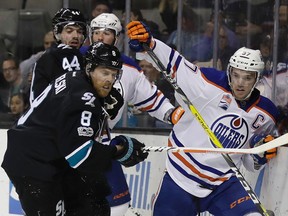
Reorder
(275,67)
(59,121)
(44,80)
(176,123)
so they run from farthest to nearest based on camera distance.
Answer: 1. (275,67)
2. (176,123)
3. (44,80)
4. (59,121)

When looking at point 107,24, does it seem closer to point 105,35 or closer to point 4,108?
point 105,35

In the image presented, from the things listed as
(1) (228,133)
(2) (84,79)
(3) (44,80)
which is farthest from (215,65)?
(2) (84,79)

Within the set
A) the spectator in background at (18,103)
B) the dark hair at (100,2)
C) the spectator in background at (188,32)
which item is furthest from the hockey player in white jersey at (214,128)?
the spectator in background at (18,103)

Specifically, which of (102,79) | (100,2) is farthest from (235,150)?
(100,2)

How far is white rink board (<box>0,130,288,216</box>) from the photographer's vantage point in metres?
5.05

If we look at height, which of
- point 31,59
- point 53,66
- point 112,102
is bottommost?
point 31,59

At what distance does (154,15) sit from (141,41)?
145 cm

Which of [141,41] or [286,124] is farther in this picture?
[286,124]

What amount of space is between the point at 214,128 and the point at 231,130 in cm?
8

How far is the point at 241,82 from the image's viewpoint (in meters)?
4.77

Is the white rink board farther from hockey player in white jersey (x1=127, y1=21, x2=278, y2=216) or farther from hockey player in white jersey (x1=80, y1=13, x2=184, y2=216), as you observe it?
hockey player in white jersey (x1=80, y1=13, x2=184, y2=216)

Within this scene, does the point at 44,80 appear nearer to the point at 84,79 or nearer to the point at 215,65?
the point at 84,79

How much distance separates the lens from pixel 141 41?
15.6ft

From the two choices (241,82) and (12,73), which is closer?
(241,82)
